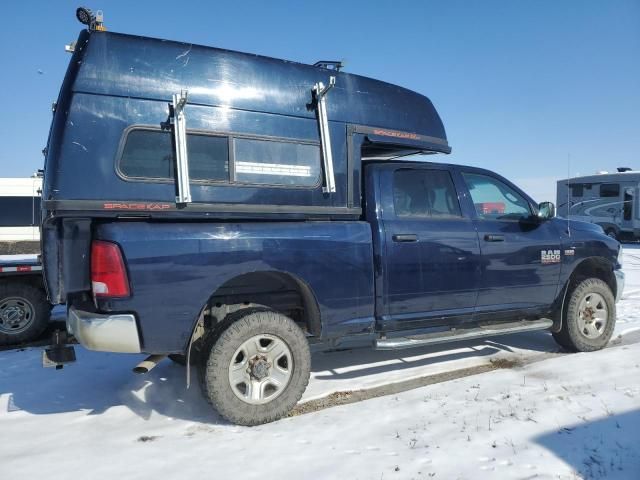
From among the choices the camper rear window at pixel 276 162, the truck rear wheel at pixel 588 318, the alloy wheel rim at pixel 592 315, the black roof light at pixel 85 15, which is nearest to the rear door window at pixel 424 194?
the camper rear window at pixel 276 162

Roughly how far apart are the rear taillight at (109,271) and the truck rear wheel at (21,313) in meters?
3.65

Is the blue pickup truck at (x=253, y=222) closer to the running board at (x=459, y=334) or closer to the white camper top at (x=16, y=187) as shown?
the running board at (x=459, y=334)

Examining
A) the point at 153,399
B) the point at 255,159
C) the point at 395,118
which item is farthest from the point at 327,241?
the point at 153,399

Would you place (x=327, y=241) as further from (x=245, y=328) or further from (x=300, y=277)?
(x=245, y=328)

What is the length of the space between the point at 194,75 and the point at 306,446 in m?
2.66

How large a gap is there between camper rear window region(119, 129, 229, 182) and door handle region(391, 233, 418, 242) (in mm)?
1478

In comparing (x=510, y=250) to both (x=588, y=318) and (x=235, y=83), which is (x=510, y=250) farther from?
(x=235, y=83)

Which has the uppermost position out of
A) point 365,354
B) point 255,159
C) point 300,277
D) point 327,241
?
point 255,159

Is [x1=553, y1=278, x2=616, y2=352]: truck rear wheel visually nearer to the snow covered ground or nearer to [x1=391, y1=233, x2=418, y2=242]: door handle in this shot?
the snow covered ground

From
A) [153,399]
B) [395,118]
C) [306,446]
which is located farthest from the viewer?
[395,118]

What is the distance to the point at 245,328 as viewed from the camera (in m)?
3.62

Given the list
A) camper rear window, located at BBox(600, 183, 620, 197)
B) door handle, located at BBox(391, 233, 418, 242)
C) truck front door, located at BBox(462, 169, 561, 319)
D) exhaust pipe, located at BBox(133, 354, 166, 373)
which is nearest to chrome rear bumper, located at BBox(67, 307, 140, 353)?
exhaust pipe, located at BBox(133, 354, 166, 373)

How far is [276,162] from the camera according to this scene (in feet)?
12.9

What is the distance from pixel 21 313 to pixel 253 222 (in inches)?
163
